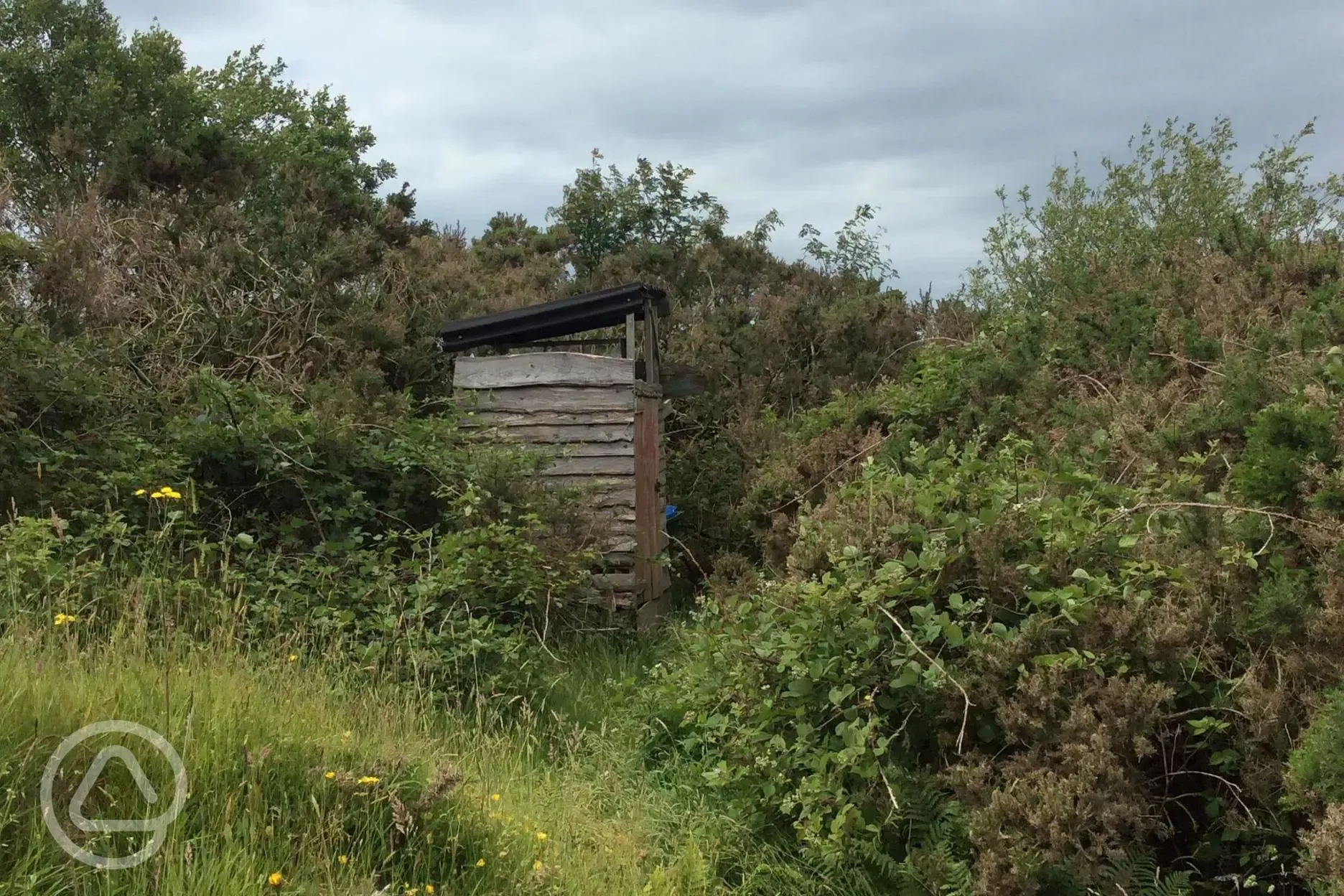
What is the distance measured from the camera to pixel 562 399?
819 centimetres

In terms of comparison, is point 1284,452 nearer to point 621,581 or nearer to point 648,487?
point 621,581

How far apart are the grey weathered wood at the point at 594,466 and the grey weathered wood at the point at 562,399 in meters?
0.43

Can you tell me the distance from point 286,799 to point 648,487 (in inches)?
225

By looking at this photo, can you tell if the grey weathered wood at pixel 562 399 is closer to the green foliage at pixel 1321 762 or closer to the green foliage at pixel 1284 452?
the green foliage at pixel 1284 452

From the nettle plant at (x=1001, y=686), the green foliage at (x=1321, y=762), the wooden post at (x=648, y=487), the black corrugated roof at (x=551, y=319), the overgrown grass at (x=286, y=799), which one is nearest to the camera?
the overgrown grass at (x=286, y=799)

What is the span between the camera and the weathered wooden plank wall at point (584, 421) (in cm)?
805

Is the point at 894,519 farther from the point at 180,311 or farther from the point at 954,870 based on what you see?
the point at 180,311

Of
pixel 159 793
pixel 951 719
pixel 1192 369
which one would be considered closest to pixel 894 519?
pixel 951 719

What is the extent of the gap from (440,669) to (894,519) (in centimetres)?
255

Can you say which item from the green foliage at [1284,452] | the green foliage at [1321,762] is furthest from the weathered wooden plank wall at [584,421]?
the green foliage at [1321,762]

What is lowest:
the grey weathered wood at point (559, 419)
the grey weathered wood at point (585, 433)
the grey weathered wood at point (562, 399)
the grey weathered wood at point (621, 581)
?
the grey weathered wood at point (621, 581)

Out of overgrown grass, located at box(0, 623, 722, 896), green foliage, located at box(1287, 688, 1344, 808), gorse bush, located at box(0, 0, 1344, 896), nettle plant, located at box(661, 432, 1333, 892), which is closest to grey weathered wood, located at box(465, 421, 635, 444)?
gorse bush, located at box(0, 0, 1344, 896)

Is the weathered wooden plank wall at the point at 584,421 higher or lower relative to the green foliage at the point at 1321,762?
higher

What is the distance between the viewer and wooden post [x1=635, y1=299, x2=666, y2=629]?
26.7 ft
